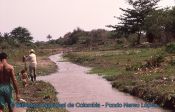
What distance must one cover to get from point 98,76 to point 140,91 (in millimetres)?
11333

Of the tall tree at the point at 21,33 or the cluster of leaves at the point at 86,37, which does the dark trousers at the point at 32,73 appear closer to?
the cluster of leaves at the point at 86,37

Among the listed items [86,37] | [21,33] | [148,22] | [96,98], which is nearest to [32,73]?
[96,98]

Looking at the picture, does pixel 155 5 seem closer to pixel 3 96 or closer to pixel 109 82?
pixel 109 82

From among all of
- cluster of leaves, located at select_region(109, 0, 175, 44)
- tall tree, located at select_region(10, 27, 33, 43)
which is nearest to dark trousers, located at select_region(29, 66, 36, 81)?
cluster of leaves, located at select_region(109, 0, 175, 44)

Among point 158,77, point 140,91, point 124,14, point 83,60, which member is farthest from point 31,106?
point 124,14

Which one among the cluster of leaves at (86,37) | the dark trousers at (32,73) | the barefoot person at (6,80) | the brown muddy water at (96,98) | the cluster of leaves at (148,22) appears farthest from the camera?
the cluster of leaves at (86,37)

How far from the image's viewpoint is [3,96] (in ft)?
41.4

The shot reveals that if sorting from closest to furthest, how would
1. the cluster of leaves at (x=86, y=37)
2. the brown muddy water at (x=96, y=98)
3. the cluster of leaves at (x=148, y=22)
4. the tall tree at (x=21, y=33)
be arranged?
the brown muddy water at (x=96, y=98) → the cluster of leaves at (x=148, y=22) → the cluster of leaves at (x=86, y=37) → the tall tree at (x=21, y=33)

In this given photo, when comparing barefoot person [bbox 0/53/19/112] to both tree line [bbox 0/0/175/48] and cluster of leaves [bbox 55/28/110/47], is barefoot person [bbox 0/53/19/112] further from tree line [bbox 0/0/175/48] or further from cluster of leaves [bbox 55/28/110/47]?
cluster of leaves [bbox 55/28/110/47]

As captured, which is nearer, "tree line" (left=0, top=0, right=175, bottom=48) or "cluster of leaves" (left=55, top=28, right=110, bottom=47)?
"tree line" (left=0, top=0, right=175, bottom=48)

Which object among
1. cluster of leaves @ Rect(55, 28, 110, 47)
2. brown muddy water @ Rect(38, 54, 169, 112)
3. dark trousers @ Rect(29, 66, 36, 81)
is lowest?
brown muddy water @ Rect(38, 54, 169, 112)

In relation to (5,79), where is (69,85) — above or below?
below

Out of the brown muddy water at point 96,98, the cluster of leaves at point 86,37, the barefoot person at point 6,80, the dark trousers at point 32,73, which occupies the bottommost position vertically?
the brown muddy water at point 96,98

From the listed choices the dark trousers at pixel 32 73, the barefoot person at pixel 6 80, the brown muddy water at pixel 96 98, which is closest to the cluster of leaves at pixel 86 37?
the brown muddy water at pixel 96 98
